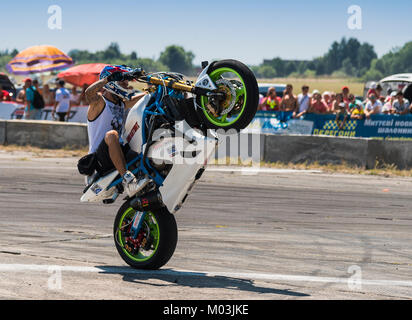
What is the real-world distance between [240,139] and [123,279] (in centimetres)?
1251

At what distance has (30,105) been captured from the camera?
24.0 meters

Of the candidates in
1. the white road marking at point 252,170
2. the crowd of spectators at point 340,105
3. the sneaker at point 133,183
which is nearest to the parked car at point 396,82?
the crowd of spectators at point 340,105

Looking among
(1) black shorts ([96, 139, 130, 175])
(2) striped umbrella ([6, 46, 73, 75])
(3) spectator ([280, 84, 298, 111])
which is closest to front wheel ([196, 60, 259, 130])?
(1) black shorts ([96, 139, 130, 175])

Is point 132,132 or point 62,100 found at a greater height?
point 132,132

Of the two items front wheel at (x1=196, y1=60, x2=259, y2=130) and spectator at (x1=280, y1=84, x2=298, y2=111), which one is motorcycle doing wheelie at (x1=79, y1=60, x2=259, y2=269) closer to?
front wheel at (x1=196, y1=60, x2=259, y2=130)

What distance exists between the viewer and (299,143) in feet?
61.5

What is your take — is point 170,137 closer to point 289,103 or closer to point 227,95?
point 227,95

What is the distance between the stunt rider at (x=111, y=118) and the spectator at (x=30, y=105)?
16154 mm

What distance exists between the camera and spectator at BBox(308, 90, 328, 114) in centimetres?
2094

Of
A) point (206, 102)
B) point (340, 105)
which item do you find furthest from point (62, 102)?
point (206, 102)

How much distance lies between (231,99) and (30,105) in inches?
704

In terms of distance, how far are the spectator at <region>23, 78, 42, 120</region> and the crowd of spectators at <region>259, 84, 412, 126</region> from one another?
7112mm

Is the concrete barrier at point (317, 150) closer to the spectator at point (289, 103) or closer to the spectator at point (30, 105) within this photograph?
the spectator at point (289, 103)

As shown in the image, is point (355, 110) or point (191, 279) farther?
point (355, 110)
